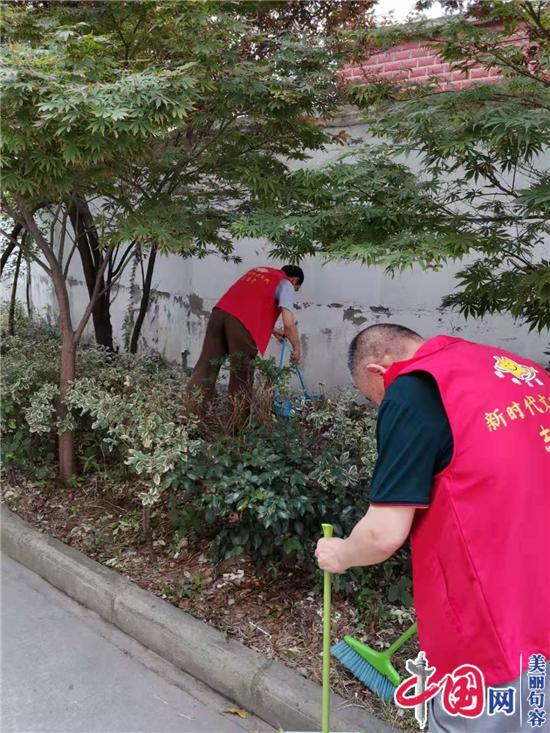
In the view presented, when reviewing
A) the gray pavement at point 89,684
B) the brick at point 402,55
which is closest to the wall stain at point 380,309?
the brick at point 402,55

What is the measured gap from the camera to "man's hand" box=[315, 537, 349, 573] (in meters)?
1.73

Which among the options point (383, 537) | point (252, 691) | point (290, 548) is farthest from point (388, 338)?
point (252, 691)

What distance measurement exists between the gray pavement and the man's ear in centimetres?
167

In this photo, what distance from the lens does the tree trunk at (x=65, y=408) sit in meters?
4.25

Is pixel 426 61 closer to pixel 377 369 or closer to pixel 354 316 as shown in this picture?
pixel 354 316

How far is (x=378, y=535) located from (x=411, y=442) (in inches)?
10.3

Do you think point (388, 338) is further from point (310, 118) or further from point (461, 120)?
point (310, 118)

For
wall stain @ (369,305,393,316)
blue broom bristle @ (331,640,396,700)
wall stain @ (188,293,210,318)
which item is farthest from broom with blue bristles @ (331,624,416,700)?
wall stain @ (188,293,210,318)

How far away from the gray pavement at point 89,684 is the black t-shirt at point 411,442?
1.58 metres

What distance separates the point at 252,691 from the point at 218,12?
136 inches

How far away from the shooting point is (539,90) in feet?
8.51

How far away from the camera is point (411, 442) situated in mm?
1484

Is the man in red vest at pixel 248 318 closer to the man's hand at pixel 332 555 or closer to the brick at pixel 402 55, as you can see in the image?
the brick at pixel 402 55

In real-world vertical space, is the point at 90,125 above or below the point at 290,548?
above
